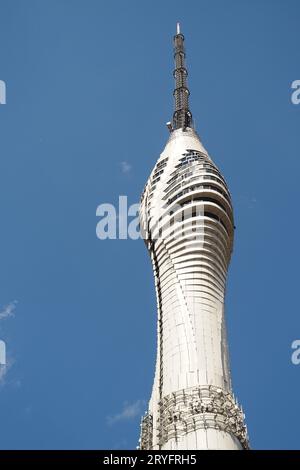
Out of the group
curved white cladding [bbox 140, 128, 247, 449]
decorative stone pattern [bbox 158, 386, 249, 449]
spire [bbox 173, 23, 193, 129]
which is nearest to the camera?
decorative stone pattern [bbox 158, 386, 249, 449]

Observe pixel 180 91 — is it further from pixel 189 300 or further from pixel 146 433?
pixel 146 433

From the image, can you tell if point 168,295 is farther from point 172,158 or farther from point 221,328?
point 172,158

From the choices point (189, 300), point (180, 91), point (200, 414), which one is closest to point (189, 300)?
point (189, 300)

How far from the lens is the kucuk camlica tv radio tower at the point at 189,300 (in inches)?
2174

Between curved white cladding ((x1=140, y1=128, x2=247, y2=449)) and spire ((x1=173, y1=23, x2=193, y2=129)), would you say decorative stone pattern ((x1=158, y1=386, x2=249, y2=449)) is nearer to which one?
curved white cladding ((x1=140, y1=128, x2=247, y2=449))

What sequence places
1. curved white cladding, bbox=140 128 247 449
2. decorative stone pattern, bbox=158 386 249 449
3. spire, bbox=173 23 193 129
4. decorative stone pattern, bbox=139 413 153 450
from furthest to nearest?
spire, bbox=173 23 193 129 < decorative stone pattern, bbox=139 413 153 450 < curved white cladding, bbox=140 128 247 449 < decorative stone pattern, bbox=158 386 249 449

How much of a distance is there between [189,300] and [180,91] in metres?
35.7

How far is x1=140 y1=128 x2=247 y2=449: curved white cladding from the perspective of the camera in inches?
2173

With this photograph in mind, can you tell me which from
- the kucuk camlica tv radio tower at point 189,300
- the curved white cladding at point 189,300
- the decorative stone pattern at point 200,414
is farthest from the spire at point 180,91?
the decorative stone pattern at point 200,414

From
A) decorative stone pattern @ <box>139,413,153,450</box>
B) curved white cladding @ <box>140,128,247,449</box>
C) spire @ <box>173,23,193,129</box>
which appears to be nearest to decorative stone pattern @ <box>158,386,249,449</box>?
curved white cladding @ <box>140,128,247,449</box>

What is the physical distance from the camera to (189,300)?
6244cm

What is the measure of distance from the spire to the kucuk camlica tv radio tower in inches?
221
